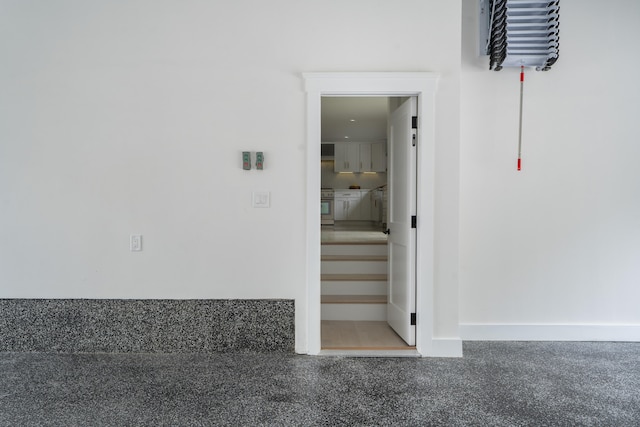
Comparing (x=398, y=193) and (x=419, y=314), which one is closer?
(x=419, y=314)

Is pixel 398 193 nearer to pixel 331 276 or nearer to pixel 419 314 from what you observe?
pixel 419 314

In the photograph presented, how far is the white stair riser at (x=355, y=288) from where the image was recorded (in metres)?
4.44

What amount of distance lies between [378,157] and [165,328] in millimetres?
8069

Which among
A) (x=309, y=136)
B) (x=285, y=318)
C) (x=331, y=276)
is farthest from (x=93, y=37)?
(x=331, y=276)

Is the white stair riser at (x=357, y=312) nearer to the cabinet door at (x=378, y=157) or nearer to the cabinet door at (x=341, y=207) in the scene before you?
the cabinet door at (x=341, y=207)

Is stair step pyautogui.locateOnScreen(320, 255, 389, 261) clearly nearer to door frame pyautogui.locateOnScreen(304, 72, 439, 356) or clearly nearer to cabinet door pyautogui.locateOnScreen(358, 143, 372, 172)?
door frame pyautogui.locateOnScreen(304, 72, 439, 356)

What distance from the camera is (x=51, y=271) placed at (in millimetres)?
3396

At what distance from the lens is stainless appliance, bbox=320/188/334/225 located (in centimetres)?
980

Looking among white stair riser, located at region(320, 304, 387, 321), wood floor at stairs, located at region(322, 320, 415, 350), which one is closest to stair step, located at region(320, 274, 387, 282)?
white stair riser, located at region(320, 304, 387, 321)

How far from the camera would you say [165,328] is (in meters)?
3.36

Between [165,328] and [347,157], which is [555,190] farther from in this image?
[347,157]

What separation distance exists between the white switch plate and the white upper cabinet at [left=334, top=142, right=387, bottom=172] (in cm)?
742

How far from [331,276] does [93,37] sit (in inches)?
123

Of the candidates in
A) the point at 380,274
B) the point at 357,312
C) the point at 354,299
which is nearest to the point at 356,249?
the point at 380,274
